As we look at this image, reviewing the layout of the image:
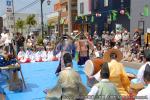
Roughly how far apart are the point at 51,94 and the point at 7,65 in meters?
4.58

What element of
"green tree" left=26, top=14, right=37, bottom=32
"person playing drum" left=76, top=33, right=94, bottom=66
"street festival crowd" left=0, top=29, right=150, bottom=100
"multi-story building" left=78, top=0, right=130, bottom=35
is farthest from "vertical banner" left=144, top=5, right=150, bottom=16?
"green tree" left=26, top=14, right=37, bottom=32

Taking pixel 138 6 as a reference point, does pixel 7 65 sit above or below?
below

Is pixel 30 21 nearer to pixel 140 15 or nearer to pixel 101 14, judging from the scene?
pixel 101 14

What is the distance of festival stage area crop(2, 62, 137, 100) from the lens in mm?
9445

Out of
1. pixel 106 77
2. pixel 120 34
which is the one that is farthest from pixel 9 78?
pixel 120 34

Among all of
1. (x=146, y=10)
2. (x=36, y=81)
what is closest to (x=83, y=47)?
(x=36, y=81)

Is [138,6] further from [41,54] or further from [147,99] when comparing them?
[147,99]

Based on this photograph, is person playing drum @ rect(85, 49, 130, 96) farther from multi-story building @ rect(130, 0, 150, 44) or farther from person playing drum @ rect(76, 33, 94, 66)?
multi-story building @ rect(130, 0, 150, 44)

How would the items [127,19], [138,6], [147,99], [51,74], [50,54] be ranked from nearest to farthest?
[147,99], [51,74], [50,54], [138,6], [127,19]

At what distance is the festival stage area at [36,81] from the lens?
9.45m

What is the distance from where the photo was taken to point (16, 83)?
33.1 ft

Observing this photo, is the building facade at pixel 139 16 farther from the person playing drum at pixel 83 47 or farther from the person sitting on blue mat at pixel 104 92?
the person sitting on blue mat at pixel 104 92

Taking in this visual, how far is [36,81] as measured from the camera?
11758 mm

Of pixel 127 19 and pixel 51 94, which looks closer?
pixel 51 94
